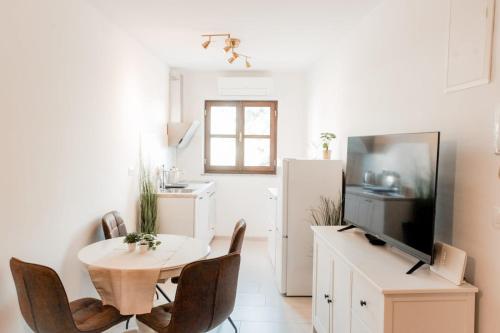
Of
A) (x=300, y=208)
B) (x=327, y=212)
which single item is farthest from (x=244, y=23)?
(x=327, y=212)

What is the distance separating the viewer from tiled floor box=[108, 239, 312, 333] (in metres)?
3.00

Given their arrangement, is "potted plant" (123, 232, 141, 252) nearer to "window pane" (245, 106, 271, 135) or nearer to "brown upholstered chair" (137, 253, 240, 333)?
"brown upholstered chair" (137, 253, 240, 333)

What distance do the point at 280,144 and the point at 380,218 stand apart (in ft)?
12.1

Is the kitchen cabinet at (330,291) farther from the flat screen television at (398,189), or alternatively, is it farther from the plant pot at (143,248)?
the plant pot at (143,248)

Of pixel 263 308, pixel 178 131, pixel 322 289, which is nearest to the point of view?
pixel 322 289

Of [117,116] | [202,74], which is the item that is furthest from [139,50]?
[202,74]

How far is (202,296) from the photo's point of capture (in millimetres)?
2020

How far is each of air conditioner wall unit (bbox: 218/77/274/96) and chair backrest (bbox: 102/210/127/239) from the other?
9.88 feet

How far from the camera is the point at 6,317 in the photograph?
6.89 feet

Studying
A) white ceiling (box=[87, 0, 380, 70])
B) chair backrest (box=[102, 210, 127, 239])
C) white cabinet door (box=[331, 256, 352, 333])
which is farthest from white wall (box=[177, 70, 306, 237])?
white cabinet door (box=[331, 256, 352, 333])

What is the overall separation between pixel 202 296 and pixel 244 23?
2568 millimetres

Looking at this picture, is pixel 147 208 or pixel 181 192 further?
pixel 181 192

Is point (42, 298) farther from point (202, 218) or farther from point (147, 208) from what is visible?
point (202, 218)

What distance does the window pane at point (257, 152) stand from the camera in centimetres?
598
